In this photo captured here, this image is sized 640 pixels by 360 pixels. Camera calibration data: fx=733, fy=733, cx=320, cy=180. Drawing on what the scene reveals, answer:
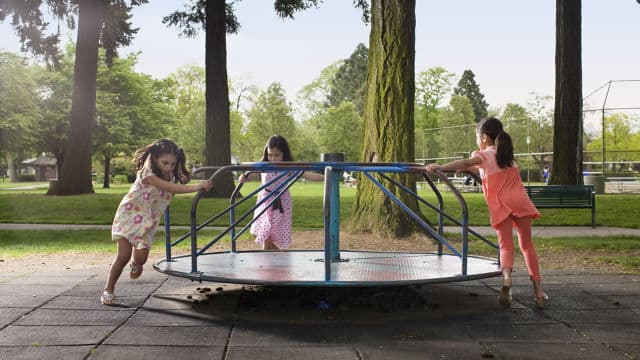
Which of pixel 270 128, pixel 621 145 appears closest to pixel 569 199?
pixel 621 145

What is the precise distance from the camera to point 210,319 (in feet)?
16.3

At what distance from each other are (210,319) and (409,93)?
5.86 meters

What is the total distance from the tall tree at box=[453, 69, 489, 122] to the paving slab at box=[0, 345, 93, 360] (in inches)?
3193

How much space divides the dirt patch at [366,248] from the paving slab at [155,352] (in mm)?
3783

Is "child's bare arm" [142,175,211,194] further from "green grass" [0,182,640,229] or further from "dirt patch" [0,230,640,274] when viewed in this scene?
"green grass" [0,182,640,229]

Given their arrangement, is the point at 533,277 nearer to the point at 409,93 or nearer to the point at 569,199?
the point at 409,93

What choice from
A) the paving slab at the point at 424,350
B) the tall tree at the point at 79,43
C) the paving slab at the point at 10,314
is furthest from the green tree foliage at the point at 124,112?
the paving slab at the point at 424,350

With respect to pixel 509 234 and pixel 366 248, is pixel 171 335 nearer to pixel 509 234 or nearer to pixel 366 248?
pixel 509 234

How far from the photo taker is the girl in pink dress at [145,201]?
5.37 meters

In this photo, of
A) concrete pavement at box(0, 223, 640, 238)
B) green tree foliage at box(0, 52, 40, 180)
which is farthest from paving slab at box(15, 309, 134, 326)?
green tree foliage at box(0, 52, 40, 180)

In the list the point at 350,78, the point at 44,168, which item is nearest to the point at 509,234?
the point at 350,78

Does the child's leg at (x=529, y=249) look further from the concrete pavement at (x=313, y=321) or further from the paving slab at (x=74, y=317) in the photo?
the paving slab at (x=74, y=317)

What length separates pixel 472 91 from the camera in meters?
83.6

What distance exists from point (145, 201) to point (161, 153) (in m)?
0.38
